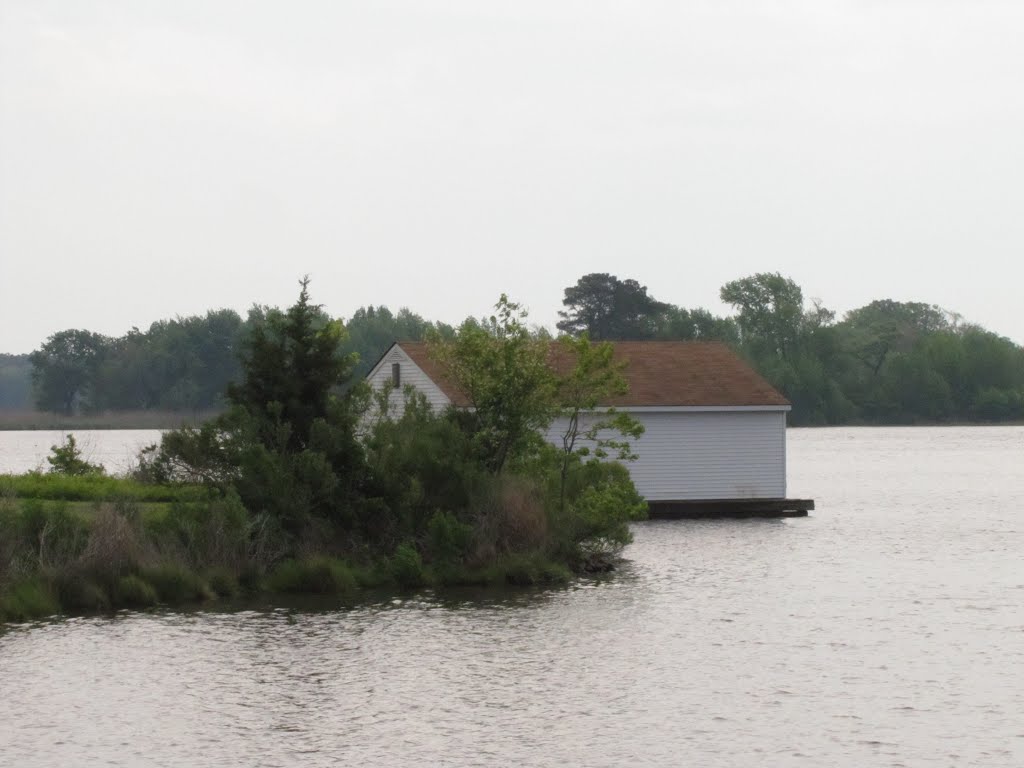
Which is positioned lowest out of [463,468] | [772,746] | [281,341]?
[772,746]

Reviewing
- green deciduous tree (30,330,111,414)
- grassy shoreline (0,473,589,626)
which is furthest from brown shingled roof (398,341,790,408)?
green deciduous tree (30,330,111,414)

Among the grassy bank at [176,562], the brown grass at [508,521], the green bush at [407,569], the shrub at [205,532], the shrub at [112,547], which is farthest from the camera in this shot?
the brown grass at [508,521]

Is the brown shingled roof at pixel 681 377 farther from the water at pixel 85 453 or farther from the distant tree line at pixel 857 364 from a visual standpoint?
the distant tree line at pixel 857 364

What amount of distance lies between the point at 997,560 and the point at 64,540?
19.8 metres

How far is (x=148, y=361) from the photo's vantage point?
15250cm

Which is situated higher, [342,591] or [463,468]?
[463,468]

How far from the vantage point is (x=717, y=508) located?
43438 mm

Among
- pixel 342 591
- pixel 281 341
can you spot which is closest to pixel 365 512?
pixel 342 591

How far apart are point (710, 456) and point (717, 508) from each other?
154 cm

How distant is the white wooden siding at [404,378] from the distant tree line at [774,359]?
3319 inches

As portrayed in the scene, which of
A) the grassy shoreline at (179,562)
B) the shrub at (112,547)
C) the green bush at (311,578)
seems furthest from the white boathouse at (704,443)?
the shrub at (112,547)

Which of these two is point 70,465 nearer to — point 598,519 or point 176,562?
point 176,562

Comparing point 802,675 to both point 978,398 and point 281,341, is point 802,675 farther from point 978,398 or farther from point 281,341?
point 978,398

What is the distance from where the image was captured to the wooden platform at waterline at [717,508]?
42938mm
